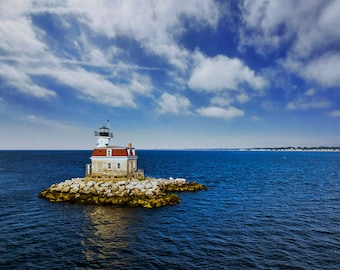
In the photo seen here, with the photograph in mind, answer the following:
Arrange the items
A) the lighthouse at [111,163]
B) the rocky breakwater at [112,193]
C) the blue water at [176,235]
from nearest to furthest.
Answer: the blue water at [176,235] < the rocky breakwater at [112,193] < the lighthouse at [111,163]

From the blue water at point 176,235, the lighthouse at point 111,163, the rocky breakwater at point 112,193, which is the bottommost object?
the blue water at point 176,235

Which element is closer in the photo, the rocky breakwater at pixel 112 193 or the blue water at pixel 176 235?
the blue water at pixel 176 235

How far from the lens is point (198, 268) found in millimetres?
15844

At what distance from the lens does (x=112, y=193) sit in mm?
33562

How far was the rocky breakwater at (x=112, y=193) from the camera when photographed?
103ft

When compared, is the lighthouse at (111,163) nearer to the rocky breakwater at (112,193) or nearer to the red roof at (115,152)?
the red roof at (115,152)

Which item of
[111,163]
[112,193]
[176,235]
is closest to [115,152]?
[111,163]

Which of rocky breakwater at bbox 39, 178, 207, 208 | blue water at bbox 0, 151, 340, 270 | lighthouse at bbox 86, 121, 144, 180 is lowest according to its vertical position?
blue water at bbox 0, 151, 340, 270

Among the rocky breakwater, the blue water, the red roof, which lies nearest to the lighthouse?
the red roof

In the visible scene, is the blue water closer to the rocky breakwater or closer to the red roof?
the rocky breakwater

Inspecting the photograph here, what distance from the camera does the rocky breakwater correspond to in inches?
1240

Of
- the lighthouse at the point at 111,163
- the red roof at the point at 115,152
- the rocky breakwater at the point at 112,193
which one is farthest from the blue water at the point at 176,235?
the red roof at the point at 115,152

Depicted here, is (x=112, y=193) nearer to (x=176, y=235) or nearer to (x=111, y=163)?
(x=111, y=163)

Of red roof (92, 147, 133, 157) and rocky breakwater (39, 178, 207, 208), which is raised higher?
red roof (92, 147, 133, 157)
